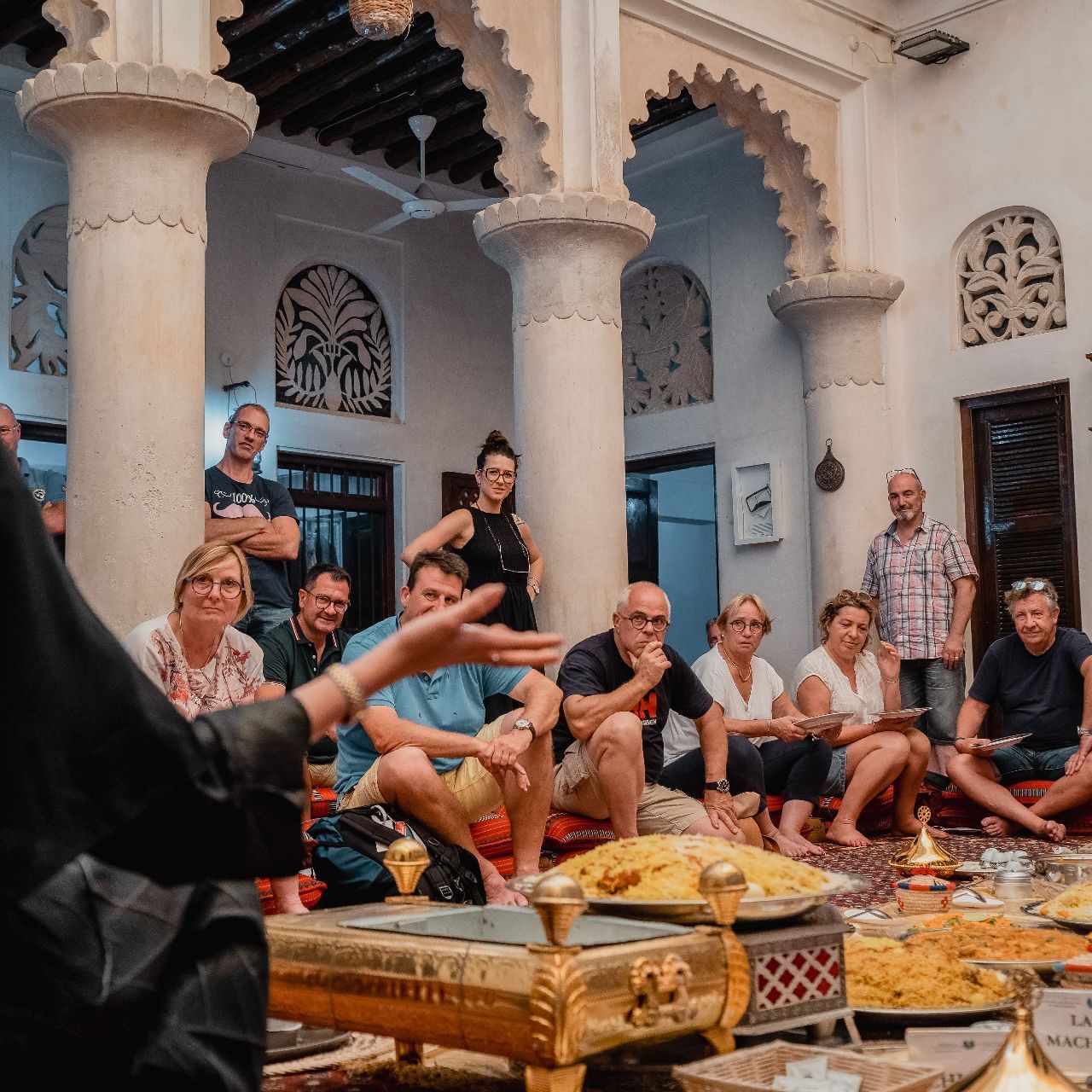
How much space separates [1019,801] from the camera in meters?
6.90

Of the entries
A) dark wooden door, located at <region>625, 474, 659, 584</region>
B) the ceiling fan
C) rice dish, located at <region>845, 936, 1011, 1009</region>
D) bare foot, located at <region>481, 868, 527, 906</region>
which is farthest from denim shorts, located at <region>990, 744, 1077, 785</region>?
dark wooden door, located at <region>625, 474, 659, 584</region>

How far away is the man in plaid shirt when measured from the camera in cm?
834

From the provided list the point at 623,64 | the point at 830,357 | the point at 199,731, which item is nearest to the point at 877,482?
the point at 830,357

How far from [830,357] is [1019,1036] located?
327 inches

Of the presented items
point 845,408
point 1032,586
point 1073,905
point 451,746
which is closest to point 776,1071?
point 1073,905

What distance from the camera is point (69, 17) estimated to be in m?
6.09

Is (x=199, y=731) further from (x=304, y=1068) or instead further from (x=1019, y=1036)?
(x=304, y=1068)

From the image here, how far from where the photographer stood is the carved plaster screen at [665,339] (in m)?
11.1

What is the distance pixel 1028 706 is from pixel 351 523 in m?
5.94

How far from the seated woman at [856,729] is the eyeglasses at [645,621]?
1.64 meters

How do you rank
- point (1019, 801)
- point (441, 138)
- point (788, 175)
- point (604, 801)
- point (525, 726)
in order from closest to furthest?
1. point (525, 726)
2. point (604, 801)
3. point (1019, 801)
4. point (788, 175)
5. point (441, 138)

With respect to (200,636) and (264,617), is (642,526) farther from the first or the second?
(200,636)

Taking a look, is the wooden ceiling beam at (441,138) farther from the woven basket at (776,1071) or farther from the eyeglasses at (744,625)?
the woven basket at (776,1071)

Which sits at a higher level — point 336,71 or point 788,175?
point 336,71
